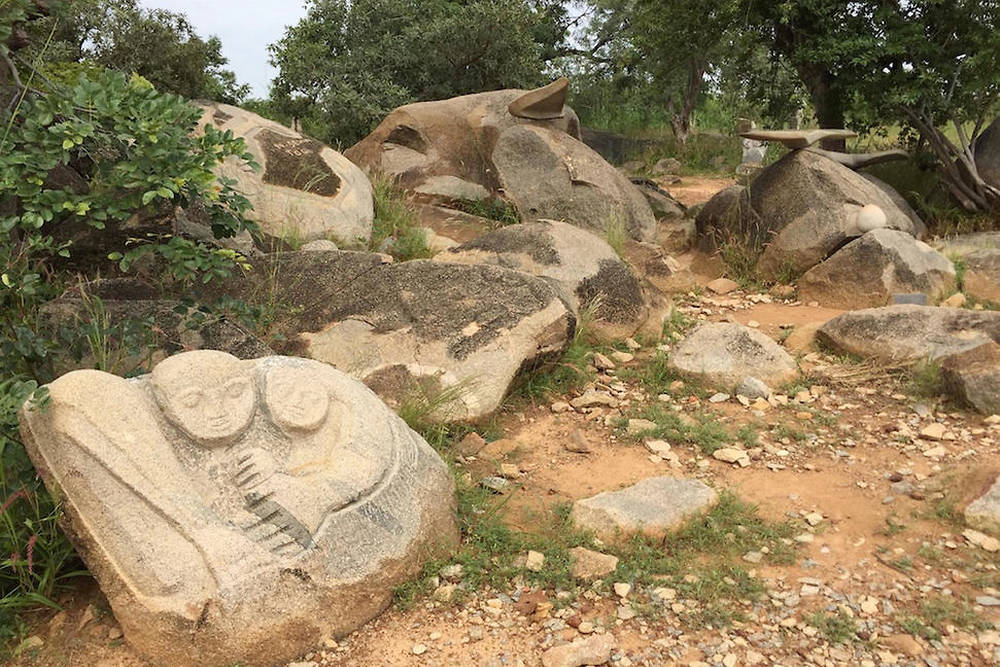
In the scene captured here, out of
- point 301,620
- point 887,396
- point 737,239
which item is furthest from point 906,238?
point 301,620

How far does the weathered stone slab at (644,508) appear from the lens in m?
3.36

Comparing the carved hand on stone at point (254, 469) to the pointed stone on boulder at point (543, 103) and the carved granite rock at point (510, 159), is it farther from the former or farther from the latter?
the pointed stone on boulder at point (543, 103)

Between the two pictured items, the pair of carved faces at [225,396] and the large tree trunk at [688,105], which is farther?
the large tree trunk at [688,105]

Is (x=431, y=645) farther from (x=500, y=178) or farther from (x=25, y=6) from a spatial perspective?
(x=500, y=178)

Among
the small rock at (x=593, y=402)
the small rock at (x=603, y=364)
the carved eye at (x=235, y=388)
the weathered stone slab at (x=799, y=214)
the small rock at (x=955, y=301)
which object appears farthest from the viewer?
the weathered stone slab at (x=799, y=214)

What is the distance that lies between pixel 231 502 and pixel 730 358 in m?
3.09

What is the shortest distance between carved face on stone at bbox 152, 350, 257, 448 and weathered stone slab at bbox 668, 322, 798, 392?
2.74m

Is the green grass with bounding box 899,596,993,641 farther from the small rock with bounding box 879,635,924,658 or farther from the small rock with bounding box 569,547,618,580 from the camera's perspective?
the small rock with bounding box 569,547,618,580

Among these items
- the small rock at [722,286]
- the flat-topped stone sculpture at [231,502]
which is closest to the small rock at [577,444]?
the flat-topped stone sculpture at [231,502]

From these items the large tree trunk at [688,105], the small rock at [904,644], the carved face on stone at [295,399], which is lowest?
the small rock at [904,644]

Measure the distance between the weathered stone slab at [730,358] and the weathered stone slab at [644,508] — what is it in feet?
4.55

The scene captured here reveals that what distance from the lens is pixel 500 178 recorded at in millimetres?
7770

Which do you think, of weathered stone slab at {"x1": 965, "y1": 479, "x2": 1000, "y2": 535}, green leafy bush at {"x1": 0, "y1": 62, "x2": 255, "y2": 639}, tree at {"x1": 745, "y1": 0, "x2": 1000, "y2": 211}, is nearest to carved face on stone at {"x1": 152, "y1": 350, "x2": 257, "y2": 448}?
green leafy bush at {"x1": 0, "y1": 62, "x2": 255, "y2": 639}

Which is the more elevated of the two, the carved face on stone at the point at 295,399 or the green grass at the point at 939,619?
the carved face on stone at the point at 295,399
